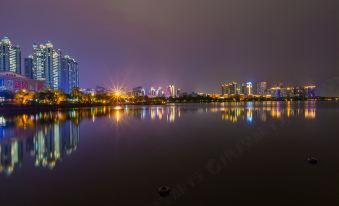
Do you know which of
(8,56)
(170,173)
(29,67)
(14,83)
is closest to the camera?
(170,173)

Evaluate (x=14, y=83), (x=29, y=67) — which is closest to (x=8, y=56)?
(x=29, y=67)

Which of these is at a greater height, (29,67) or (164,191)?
(29,67)

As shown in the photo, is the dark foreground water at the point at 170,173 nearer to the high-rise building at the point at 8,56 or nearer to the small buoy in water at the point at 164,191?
the small buoy in water at the point at 164,191

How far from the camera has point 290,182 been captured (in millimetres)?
8367

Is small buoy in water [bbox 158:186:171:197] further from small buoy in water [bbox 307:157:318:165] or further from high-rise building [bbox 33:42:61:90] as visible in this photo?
high-rise building [bbox 33:42:61:90]

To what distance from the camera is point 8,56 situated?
127188 mm

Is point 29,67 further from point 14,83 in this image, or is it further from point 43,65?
point 14,83

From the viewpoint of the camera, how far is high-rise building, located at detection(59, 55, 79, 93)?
154750 millimetres

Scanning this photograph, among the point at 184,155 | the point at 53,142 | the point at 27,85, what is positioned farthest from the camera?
the point at 27,85

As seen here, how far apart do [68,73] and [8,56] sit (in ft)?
119

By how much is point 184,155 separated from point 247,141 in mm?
5598

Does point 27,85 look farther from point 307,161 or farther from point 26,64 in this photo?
point 307,161

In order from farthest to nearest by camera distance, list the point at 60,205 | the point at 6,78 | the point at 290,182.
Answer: the point at 6,78 < the point at 290,182 < the point at 60,205

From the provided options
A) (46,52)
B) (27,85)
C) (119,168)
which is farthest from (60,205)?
(46,52)
